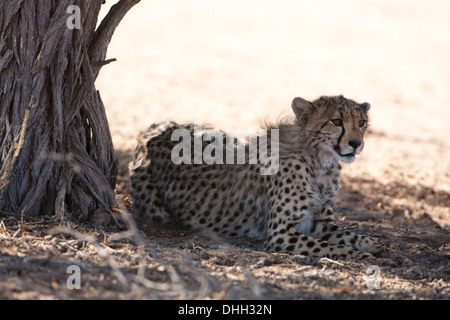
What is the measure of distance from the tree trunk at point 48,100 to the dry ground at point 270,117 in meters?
0.33

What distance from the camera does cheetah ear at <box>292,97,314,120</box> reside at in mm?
5242

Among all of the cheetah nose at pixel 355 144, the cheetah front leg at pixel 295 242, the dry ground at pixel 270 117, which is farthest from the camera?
the cheetah nose at pixel 355 144

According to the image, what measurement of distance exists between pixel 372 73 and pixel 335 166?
10.8m

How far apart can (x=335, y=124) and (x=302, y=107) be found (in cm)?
33

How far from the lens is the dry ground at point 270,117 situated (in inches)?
147

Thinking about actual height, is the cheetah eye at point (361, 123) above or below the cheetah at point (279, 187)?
above

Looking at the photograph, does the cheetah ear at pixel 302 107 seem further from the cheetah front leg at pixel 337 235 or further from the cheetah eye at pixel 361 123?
the cheetah front leg at pixel 337 235

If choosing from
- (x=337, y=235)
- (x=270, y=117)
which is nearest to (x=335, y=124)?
(x=337, y=235)

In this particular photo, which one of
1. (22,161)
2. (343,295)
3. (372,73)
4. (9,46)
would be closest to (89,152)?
(22,161)

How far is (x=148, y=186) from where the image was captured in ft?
18.9

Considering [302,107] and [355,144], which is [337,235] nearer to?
[355,144]

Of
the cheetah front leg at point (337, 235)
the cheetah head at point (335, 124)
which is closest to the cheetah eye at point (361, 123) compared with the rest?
the cheetah head at point (335, 124)

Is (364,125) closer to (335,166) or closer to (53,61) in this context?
(335,166)

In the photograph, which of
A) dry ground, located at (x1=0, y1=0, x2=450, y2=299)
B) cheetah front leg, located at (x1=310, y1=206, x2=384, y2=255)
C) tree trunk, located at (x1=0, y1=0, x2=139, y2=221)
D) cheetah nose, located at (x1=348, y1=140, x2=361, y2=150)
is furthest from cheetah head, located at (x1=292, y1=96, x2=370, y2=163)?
tree trunk, located at (x1=0, y1=0, x2=139, y2=221)
